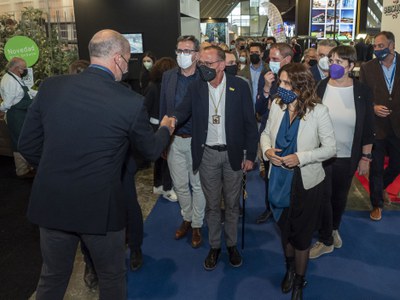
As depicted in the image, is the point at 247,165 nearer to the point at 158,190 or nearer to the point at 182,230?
the point at 182,230

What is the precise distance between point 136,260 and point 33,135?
1.56 meters

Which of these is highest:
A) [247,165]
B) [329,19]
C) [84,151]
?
[329,19]

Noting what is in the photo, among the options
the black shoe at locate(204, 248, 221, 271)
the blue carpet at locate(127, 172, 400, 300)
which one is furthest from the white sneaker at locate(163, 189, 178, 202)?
the black shoe at locate(204, 248, 221, 271)

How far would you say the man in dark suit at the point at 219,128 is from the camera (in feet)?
9.45

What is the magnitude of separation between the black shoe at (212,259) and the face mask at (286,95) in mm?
1389

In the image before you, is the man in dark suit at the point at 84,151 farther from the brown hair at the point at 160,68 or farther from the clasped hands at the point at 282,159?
the brown hair at the point at 160,68

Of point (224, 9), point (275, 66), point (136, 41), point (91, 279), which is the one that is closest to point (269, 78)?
point (275, 66)

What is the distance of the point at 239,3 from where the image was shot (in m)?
45.8

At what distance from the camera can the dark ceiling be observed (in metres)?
33.3

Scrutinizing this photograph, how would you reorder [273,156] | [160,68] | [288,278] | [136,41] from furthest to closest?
[136,41] < [160,68] < [288,278] < [273,156]

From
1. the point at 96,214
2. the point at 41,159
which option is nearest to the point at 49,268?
the point at 96,214

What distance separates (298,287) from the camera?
2625 millimetres

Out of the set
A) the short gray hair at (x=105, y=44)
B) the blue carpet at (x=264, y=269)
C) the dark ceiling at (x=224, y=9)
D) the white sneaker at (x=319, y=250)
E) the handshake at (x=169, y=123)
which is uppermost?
the dark ceiling at (x=224, y=9)

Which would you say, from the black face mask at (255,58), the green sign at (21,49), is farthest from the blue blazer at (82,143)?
the green sign at (21,49)
